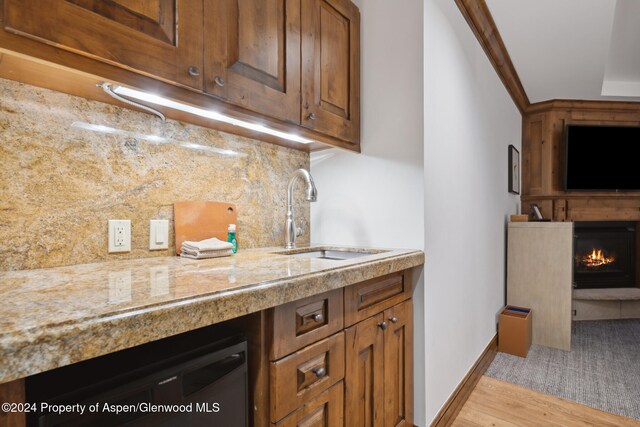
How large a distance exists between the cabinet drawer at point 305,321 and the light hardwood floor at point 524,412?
1267 mm

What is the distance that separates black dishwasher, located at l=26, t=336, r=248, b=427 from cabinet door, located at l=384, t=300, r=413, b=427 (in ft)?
2.40

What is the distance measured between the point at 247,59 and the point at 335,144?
0.62 m

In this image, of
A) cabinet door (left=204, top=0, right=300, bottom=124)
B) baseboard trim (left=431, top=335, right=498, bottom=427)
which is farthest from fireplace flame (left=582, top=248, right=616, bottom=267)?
cabinet door (left=204, top=0, right=300, bottom=124)

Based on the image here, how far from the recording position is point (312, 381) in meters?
1.00

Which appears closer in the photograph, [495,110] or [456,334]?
[456,334]

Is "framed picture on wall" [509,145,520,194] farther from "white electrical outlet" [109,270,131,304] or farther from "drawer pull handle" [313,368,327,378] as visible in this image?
"white electrical outlet" [109,270,131,304]

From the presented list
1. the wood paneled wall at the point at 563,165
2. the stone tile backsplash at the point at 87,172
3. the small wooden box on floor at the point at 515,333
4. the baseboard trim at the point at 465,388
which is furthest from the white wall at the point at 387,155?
the wood paneled wall at the point at 563,165

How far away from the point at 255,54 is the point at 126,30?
18.1 inches

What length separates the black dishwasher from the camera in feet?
1.77

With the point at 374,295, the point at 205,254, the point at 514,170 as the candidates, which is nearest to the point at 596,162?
the point at 514,170

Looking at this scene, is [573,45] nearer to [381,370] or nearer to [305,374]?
[381,370]

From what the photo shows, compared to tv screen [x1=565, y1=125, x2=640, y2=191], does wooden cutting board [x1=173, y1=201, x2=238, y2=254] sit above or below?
below

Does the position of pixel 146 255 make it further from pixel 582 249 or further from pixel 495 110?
pixel 582 249

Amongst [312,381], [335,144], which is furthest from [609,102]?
[312,381]
